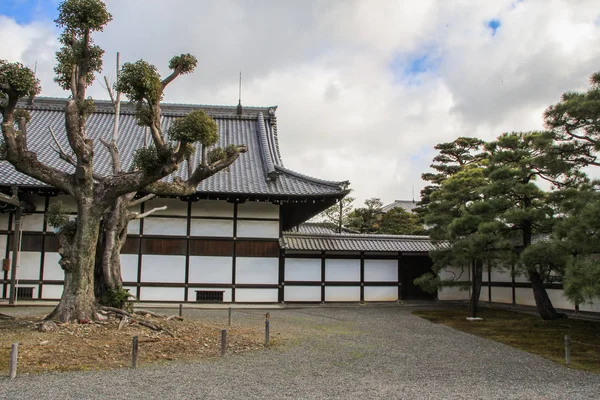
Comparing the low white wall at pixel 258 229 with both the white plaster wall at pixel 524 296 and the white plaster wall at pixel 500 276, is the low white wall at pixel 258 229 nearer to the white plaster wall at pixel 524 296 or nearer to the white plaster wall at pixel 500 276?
the white plaster wall at pixel 500 276

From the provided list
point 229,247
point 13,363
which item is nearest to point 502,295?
point 229,247

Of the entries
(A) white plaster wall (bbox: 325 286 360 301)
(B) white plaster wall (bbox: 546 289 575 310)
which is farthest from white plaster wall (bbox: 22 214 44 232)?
(B) white plaster wall (bbox: 546 289 575 310)

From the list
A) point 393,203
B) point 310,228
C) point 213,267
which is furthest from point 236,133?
point 393,203

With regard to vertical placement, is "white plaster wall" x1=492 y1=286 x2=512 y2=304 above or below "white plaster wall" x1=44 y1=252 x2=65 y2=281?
below

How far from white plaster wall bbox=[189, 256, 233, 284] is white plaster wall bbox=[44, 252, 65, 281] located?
4.50 m

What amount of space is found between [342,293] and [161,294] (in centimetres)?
683

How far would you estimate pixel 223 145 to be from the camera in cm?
2084

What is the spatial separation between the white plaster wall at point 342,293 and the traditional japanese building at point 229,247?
0.13 feet

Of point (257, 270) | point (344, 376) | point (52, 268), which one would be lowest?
point (344, 376)

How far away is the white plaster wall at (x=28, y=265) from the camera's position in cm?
1664

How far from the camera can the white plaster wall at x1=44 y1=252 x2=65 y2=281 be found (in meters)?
16.7

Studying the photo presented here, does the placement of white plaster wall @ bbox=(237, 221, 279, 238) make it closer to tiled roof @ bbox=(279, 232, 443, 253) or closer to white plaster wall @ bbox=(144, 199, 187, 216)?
tiled roof @ bbox=(279, 232, 443, 253)

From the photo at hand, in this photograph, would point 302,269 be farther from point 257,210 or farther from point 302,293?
point 257,210

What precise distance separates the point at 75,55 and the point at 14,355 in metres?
6.23
